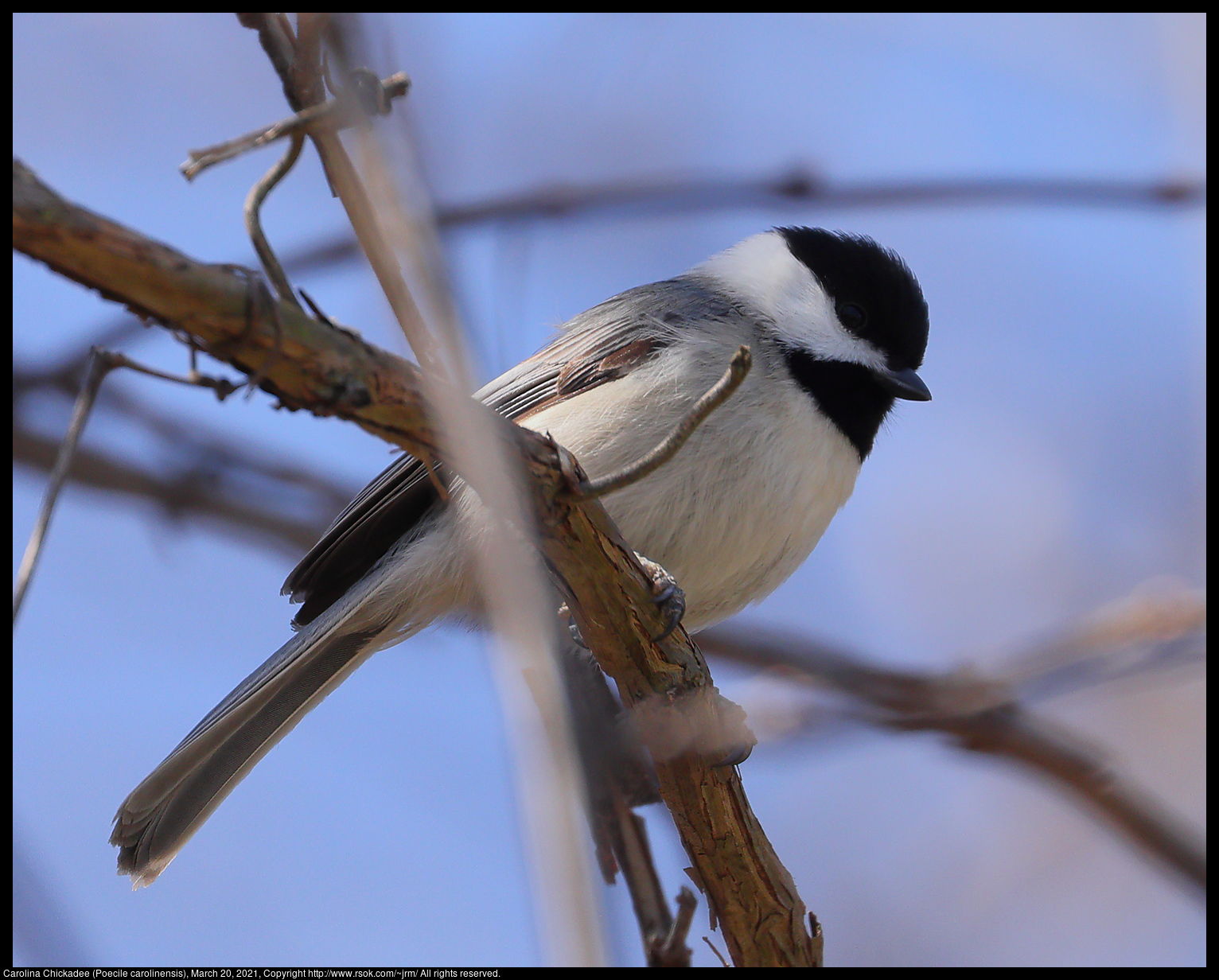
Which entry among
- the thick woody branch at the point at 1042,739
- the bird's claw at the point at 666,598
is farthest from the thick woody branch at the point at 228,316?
the thick woody branch at the point at 1042,739

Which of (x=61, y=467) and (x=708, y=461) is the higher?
(x=708, y=461)

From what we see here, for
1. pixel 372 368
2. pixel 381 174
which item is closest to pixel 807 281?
pixel 372 368

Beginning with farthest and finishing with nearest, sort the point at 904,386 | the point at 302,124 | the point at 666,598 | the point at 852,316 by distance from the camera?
the point at 852,316 → the point at 904,386 → the point at 666,598 → the point at 302,124

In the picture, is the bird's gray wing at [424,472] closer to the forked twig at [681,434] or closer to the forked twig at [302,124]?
the forked twig at [681,434]

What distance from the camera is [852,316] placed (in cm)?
290

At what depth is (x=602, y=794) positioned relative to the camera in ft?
6.96

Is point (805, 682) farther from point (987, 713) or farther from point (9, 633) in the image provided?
point (9, 633)

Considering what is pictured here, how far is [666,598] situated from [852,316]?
1382mm

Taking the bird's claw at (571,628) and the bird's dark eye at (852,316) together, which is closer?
the bird's claw at (571,628)

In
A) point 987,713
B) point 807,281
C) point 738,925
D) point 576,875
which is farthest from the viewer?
point 807,281

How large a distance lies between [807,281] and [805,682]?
1.21 metres

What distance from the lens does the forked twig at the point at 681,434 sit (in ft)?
4.48

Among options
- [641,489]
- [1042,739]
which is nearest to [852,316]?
[641,489]

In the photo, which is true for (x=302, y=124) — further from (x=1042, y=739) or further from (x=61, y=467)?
(x=1042, y=739)
